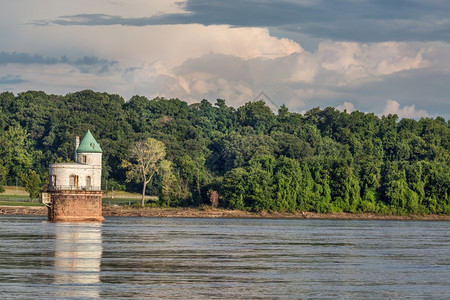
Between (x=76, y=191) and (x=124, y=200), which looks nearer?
(x=76, y=191)

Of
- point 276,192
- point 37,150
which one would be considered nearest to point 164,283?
point 276,192

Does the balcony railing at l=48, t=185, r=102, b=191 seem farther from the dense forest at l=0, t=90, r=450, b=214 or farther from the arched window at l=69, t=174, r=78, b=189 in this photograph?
the dense forest at l=0, t=90, r=450, b=214

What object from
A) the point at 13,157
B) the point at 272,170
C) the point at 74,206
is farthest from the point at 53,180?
the point at 13,157

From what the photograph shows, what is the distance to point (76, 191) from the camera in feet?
344

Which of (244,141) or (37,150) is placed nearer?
(244,141)

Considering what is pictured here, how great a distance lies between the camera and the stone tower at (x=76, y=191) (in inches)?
4124

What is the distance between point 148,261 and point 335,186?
10660cm

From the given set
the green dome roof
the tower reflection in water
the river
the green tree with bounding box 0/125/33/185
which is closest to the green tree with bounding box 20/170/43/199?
the green tree with bounding box 0/125/33/185

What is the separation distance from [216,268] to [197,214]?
313 ft

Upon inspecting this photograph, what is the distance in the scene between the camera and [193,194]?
15125cm

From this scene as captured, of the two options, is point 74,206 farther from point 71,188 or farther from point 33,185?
point 33,185

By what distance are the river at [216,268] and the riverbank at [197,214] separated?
63468 mm

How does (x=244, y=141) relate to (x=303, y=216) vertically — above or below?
above

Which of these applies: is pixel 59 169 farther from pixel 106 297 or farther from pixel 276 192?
pixel 106 297
